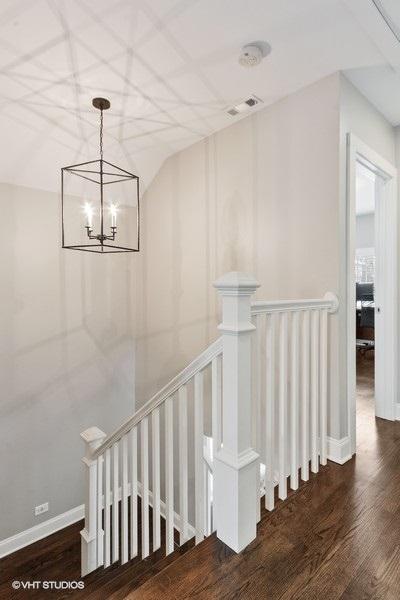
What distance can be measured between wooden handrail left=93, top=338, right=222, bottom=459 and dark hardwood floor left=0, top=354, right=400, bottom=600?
0.67 meters

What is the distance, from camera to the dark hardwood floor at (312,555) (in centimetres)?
126

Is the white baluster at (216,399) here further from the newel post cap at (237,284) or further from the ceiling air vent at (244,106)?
the ceiling air vent at (244,106)

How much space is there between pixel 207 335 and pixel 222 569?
223cm

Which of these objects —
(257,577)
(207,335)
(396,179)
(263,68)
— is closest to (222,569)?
(257,577)

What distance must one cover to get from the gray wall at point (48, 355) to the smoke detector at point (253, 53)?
2.47m

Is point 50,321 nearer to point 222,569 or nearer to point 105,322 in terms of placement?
point 105,322

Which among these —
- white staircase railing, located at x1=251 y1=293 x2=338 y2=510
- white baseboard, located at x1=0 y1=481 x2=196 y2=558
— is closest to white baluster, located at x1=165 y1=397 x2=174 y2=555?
white staircase railing, located at x1=251 y1=293 x2=338 y2=510

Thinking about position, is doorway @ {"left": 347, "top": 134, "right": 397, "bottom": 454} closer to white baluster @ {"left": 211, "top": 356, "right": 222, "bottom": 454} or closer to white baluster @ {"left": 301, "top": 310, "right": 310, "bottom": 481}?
white baluster @ {"left": 301, "top": 310, "right": 310, "bottom": 481}

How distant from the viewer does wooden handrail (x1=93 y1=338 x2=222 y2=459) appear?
1559 mm

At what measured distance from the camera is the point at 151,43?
208cm

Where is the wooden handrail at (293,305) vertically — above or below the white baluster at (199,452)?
above

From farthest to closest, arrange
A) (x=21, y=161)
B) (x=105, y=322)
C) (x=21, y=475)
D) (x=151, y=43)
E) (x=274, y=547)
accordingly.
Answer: (x=105, y=322), (x=21, y=475), (x=21, y=161), (x=151, y=43), (x=274, y=547)

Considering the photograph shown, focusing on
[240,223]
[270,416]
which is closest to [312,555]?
[270,416]

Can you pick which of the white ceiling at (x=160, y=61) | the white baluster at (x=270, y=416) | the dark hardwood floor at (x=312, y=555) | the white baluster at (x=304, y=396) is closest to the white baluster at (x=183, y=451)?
the dark hardwood floor at (x=312, y=555)
